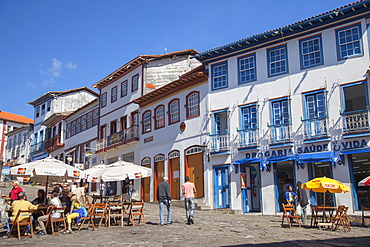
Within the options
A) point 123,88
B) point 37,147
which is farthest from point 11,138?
point 123,88

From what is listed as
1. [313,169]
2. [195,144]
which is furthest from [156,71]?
[313,169]

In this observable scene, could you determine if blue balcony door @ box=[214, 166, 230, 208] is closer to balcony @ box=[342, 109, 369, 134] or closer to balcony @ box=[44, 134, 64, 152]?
balcony @ box=[342, 109, 369, 134]

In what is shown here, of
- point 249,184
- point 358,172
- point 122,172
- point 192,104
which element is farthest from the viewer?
point 192,104

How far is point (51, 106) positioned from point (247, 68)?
29003mm

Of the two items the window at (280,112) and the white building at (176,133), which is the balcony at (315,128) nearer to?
the window at (280,112)

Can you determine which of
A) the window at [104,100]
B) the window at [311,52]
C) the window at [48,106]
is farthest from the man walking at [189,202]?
the window at [48,106]

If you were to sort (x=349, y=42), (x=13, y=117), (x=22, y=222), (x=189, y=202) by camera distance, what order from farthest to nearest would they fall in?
(x=13, y=117) → (x=349, y=42) → (x=189, y=202) → (x=22, y=222)

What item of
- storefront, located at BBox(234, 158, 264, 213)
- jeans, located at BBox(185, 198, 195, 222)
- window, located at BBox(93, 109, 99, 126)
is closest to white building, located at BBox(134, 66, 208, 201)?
storefront, located at BBox(234, 158, 264, 213)

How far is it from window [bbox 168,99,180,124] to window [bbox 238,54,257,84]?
4.95 m

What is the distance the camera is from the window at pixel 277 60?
63.3ft

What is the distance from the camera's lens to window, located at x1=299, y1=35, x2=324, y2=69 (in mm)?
18250

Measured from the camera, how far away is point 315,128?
1761 centimetres

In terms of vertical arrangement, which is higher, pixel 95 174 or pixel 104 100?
pixel 104 100

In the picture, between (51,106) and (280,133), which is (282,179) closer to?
(280,133)
